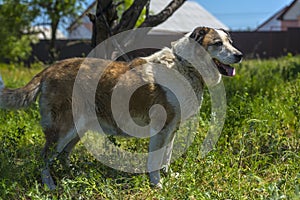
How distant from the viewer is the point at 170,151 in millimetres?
5305

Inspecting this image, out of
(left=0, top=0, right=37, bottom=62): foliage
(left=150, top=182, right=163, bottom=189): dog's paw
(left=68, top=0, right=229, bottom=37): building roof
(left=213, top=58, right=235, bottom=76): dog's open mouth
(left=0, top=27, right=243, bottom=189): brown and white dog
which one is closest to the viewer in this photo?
(left=150, top=182, right=163, bottom=189): dog's paw

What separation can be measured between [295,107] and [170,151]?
6.12 feet

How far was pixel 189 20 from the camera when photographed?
35.2 meters

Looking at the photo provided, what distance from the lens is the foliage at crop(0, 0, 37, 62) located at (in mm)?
18094

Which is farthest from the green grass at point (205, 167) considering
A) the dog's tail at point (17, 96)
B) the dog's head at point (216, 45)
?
the dog's head at point (216, 45)

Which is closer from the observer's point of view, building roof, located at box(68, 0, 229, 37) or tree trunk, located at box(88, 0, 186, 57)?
tree trunk, located at box(88, 0, 186, 57)

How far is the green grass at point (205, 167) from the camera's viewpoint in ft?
13.5

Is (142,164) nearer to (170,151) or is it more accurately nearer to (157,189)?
(170,151)

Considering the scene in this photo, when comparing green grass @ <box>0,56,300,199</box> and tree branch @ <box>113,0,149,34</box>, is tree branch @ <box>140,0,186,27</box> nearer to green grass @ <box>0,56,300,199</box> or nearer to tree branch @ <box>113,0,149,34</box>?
tree branch @ <box>113,0,149,34</box>

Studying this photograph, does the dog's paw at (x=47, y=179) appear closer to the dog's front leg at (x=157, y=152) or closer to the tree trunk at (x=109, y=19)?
the dog's front leg at (x=157, y=152)

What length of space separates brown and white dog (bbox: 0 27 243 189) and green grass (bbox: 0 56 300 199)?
0.30 m

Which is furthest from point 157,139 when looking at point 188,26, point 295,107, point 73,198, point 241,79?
point 188,26

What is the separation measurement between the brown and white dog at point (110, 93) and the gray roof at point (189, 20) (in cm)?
2483

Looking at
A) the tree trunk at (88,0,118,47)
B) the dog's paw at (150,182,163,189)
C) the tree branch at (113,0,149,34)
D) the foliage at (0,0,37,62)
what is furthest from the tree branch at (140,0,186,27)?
the foliage at (0,0,37,62)
